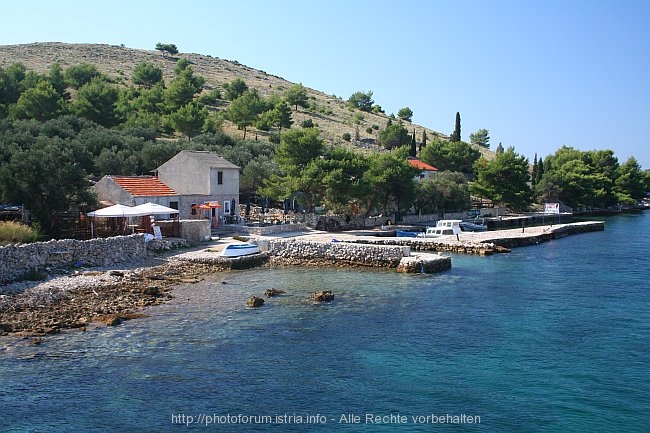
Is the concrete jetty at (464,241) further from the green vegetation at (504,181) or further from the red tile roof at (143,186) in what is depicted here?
the green vegetation at (504,181)

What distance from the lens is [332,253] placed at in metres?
43.0

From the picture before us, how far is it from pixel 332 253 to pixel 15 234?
65.5ft

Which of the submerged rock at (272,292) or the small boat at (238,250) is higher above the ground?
the small boat at (238,250)

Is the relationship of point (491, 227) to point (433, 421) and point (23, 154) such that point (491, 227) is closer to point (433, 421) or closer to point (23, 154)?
point (23, 154)

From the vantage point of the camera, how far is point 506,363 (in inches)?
846

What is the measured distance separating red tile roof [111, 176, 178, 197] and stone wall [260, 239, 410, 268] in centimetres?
1050

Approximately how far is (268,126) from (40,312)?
85.7 metres

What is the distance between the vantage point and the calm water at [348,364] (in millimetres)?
17109

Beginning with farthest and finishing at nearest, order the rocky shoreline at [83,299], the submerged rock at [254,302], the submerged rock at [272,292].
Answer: the submerged rock at [272,292], the submerged rock at [254,302], the rocky shoreline at [83,299]

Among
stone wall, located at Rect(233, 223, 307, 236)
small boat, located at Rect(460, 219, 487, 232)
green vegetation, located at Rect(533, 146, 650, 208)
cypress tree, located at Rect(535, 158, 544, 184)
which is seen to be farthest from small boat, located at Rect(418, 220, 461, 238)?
cypress tree, located at Rect(535, 158, 544, 184)

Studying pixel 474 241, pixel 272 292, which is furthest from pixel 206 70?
pixel 272 292

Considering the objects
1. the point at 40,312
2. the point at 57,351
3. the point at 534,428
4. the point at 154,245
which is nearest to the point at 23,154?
the point at 154,245

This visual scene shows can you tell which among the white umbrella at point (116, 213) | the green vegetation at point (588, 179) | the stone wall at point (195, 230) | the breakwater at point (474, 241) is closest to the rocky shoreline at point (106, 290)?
the stone wall at point (195, 230)

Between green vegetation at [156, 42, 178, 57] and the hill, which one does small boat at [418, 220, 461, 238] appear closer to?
the hill
